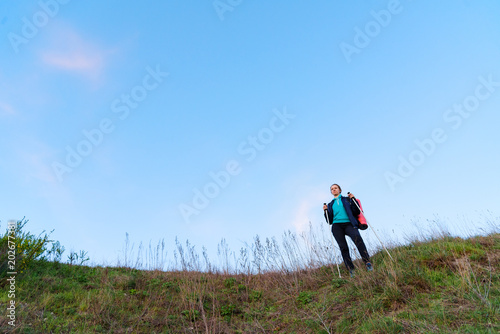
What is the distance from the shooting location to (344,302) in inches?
193

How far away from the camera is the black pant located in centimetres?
568

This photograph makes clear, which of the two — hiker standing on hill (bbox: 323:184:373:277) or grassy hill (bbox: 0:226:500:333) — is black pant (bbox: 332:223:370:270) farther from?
grassy hill (bbox: 0:226:500:333)

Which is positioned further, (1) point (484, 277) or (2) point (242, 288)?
(2) point (242, 288)

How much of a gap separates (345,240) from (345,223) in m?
0.33

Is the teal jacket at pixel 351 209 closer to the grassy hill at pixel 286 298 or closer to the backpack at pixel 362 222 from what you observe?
the backpack at pixel 362 222

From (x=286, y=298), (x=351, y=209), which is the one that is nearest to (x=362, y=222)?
(x=351, y=209)

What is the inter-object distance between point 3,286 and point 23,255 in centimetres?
101

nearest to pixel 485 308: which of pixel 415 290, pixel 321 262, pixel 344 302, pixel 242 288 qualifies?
pixel 415 290

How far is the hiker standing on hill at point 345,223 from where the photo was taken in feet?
18.8

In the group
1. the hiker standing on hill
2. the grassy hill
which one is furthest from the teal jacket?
the grassy hill

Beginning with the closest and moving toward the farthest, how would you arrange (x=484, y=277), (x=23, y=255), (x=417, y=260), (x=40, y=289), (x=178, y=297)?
(x=484, y=277)
(x=417, y=260)
(x=40, y=289)
(x=178, y=297)
(x=23, y=255)

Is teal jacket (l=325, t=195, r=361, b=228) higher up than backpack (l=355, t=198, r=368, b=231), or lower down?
higher up

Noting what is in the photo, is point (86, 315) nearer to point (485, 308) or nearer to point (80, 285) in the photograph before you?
point (80, 285)

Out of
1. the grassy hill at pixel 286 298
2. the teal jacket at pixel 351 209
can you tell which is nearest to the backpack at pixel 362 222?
the teal jacket at pixel 351 209
